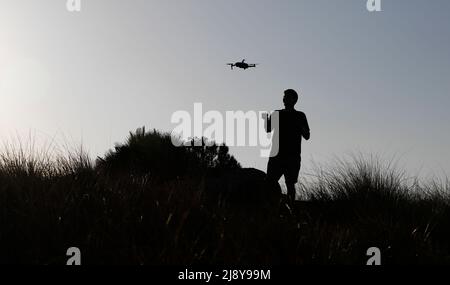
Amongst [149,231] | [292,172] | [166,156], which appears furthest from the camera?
[166,156]

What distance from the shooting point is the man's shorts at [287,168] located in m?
9.00

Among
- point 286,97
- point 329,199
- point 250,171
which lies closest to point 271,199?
point 329,199

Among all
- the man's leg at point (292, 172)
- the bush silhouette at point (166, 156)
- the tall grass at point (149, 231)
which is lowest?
the tall grass at point (149, 231)

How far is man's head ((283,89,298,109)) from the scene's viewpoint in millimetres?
9120

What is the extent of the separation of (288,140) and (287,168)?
459 mm

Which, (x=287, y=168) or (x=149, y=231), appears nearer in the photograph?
(x=149, y=231)

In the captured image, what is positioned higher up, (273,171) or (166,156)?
(166,156)

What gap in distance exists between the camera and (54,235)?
4.98m

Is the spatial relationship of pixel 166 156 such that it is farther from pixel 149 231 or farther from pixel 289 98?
pixel 149 231

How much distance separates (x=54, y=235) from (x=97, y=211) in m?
0.63

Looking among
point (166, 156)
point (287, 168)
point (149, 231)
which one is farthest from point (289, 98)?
point (166, 156)

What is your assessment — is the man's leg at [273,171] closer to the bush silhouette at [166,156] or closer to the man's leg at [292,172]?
the man's leg at [292,172]

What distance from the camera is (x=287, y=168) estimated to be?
29.6ft

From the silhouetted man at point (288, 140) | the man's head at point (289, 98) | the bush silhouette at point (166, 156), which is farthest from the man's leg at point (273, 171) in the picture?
the bush silhouette at point (166, 156)
